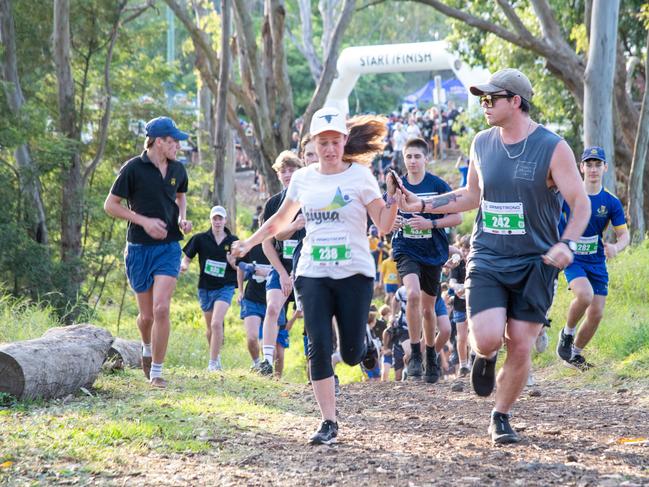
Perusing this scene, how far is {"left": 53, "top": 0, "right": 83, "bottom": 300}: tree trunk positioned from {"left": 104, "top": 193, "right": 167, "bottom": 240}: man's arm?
1073 cm

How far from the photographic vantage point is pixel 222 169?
22609 millimetres

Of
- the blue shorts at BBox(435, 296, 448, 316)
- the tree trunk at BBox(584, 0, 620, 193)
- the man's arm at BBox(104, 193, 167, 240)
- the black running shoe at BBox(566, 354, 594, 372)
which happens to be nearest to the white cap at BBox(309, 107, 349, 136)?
the man's arm at BBox(104, 193, 167, 240)

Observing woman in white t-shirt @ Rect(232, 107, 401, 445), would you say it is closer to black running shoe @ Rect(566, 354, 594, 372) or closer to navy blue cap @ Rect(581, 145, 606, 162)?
navy blue cap @ Rect(581, 145, 606, 162)

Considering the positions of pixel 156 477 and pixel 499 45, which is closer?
pixel 156 477

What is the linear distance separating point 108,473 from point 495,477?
7.02 feet

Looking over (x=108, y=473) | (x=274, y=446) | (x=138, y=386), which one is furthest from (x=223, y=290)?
(x=108, y=473)

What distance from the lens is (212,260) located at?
548 inches

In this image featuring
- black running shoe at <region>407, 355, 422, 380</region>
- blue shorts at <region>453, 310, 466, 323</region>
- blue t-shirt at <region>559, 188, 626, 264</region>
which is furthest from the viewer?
blue shorts at <region>453, 310, 466, 323</region>

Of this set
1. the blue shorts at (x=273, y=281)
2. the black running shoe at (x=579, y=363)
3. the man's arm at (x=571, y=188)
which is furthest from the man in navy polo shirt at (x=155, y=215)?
the black running shoe at (x=579, y=363)

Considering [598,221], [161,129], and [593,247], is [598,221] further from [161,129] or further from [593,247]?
[161,129]

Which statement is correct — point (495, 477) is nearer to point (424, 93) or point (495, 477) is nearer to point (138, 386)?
point (138, 386)

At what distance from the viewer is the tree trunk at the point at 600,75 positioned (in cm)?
1734

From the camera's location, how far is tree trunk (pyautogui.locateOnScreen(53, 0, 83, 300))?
66.4ft

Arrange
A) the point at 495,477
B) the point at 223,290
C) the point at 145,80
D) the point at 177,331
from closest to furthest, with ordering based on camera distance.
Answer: the point at 495,477
the point at 223,290
the point at 177,331
the point at 145,80
